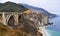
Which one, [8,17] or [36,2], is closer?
[8,17]

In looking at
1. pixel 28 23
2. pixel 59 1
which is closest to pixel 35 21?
pixel 28 23

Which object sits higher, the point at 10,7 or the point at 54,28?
the point at 10,7

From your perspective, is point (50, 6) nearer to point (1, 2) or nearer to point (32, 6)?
point (32, 6)

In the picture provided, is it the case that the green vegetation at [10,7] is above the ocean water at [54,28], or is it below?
above

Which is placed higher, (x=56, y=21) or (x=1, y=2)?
(x=1, y=2)

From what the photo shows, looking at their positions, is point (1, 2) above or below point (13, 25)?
above

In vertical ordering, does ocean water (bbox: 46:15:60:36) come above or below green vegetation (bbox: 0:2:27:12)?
below

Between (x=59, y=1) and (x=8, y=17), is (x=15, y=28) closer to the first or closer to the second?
(x=8, y=17)

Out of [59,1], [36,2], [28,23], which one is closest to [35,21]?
[28,23]

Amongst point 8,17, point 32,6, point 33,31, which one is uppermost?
point 32,6
